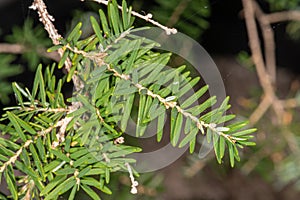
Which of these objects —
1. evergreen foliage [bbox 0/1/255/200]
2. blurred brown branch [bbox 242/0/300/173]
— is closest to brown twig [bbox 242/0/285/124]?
blurred brown branch [bbox 242/0/300/173]

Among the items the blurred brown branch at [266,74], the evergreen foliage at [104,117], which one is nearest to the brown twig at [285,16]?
the blurred brown branch at [266,74]

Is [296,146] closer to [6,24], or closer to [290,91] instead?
[290,91]

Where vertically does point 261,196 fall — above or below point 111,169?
below

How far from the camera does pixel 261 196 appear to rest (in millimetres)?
1245

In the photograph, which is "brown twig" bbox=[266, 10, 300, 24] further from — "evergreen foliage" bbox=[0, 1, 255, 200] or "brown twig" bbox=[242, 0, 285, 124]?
"evergreen foliage" bbox=[0, 1, 255, 200]

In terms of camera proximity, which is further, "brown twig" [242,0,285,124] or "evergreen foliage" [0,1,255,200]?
"brown twig" [242,0,285,124]

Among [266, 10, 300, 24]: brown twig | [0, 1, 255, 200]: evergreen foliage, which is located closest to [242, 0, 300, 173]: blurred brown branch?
[266, 10, 300, 24]: brown twig

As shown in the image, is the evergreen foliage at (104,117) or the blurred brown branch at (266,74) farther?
the blurred brown branch at (266,74)

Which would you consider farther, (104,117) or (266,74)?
(266,74)

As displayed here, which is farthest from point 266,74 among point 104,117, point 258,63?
point 104,117

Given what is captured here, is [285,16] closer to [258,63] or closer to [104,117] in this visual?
[258,63]

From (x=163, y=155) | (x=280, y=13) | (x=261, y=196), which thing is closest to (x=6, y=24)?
(x=163, y=155)

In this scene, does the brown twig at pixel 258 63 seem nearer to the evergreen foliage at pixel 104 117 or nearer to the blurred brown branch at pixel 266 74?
the blurred brown branch at pixel 266 74

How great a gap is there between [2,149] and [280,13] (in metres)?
0.57
